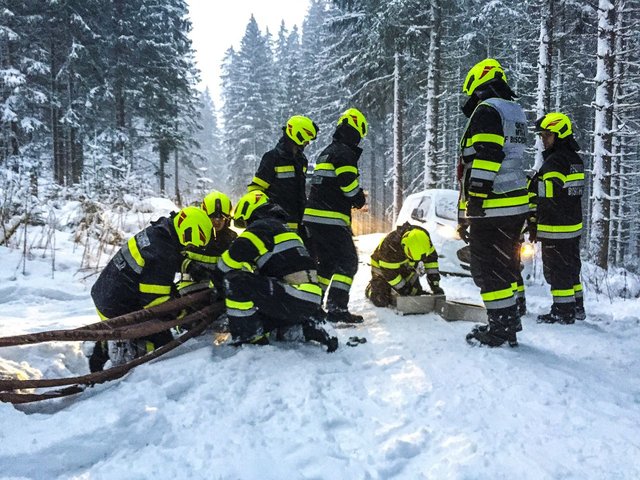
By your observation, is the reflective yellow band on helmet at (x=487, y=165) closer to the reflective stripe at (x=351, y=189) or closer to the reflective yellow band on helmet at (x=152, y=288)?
the reflective stripe at (x=351, y=189)

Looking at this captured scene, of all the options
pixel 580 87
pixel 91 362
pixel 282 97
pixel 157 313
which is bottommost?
pixel 91 362

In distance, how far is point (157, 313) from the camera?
367 centimetres

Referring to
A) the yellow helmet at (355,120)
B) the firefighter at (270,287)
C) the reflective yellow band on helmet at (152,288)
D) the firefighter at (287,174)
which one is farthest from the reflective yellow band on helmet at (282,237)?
the yellow helmet at (355,120)

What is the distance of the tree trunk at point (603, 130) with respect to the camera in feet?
37.3

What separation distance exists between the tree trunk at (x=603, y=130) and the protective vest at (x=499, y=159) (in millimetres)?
9544

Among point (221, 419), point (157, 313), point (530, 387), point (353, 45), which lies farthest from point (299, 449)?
point (353, 45)

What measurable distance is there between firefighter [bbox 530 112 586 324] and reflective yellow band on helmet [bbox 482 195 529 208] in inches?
51.0

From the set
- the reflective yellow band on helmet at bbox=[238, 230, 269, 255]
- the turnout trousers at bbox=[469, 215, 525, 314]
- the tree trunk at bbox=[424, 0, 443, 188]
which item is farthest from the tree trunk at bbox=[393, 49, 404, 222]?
the reflective yellow band on helmet at bbox=[238, 230, 269, 255]

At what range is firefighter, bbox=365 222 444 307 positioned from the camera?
5516 millimetres

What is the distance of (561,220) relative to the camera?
4926 mm

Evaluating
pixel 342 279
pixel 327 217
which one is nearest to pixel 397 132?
pixel 327 217

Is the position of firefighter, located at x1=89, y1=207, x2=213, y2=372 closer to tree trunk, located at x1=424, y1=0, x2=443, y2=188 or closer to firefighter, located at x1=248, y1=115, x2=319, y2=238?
firefighter, located at x1=248, y1=115, x2=319, y2=238

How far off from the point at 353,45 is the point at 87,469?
70.2ft

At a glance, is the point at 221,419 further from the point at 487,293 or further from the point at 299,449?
A: the point at 487,293
